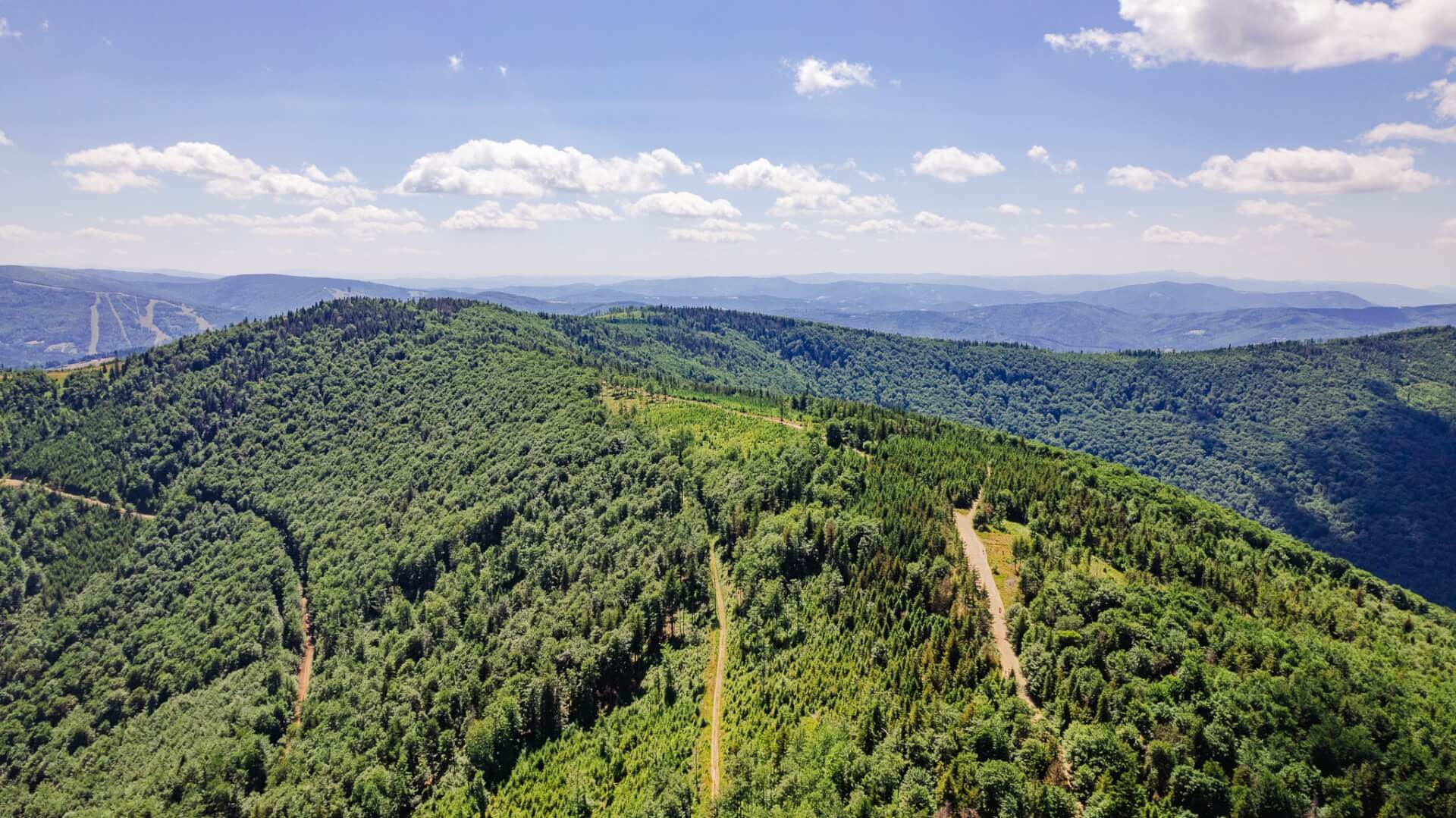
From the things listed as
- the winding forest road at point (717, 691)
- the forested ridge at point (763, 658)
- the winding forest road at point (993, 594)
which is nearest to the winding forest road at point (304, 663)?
the forested ridge at point (763, 658)

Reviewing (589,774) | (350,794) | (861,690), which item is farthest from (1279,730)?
(350,794)

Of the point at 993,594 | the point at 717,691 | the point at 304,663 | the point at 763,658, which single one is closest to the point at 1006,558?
the point at 993,594

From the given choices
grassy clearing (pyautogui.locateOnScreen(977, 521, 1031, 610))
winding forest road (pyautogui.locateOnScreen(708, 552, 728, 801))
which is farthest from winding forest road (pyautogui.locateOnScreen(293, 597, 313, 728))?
grassy clearing (pyautogui.locateOnScreen(977, 521, 1031, 610))

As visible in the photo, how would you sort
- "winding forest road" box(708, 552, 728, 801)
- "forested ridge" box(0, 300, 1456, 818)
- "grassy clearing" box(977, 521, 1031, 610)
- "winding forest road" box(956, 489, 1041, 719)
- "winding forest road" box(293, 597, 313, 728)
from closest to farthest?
"forested ridge" box(0, 300, 1456, 818) < "winding forest road" box(956, 489, 1041, 719) < "winding forest road" box(708, 552, 728, 801) < "grassy clearing" box(977, 521, 1031, 610) < "winding forest road" box(293, 597, 313, 728)

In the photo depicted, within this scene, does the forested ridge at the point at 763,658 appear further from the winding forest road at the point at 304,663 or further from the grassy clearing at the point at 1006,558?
the winding forest road at the point at 304,663

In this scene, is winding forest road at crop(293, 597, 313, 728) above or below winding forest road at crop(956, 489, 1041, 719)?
below

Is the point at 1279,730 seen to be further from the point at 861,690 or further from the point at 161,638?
the point at 161,638

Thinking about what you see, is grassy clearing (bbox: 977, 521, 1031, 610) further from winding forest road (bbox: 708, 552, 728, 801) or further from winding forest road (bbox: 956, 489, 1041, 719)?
winding forest road (bbox: 708, 552, 728, 801)
